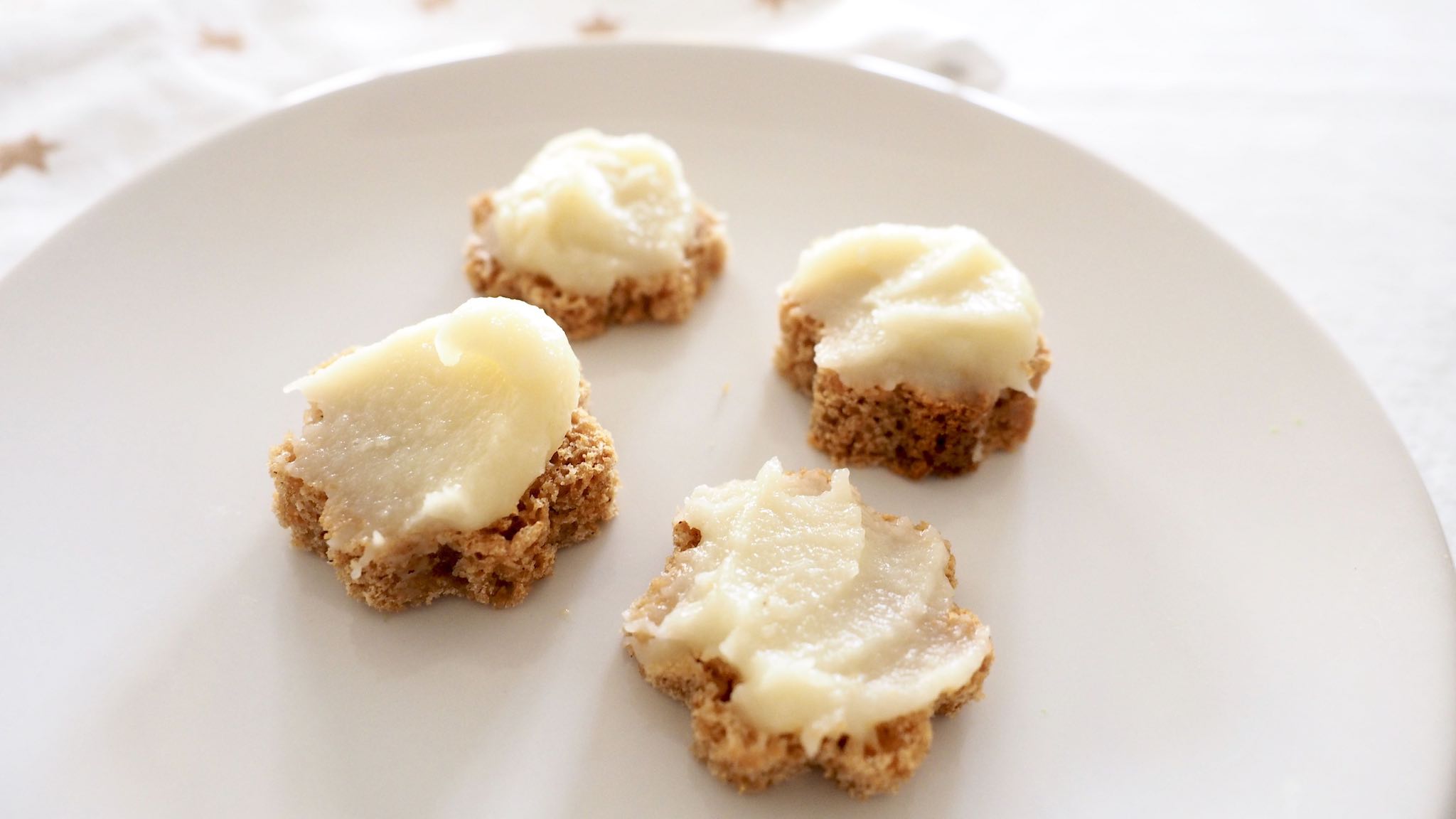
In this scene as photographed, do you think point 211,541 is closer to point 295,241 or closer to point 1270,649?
point 295,241

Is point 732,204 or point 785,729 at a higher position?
point 732,204

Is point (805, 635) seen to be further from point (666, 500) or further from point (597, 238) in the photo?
point (597, 238)

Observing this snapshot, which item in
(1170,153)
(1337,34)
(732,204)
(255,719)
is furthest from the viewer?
(1337,34)

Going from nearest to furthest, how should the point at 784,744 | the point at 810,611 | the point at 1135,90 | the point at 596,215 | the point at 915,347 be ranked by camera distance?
1. the point at 784,744
2. the point at 810,611
3. the point at 915,347
4. the point at 596,215
5. the point at 1135,90

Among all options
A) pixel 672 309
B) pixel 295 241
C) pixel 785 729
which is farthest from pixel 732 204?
pixel 785 729

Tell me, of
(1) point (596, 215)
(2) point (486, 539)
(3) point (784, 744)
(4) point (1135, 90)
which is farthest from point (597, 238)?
(4) point (1135, 90)

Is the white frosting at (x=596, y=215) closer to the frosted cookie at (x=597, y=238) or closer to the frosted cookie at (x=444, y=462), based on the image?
the frosted cookie at (x=597, y=238)
